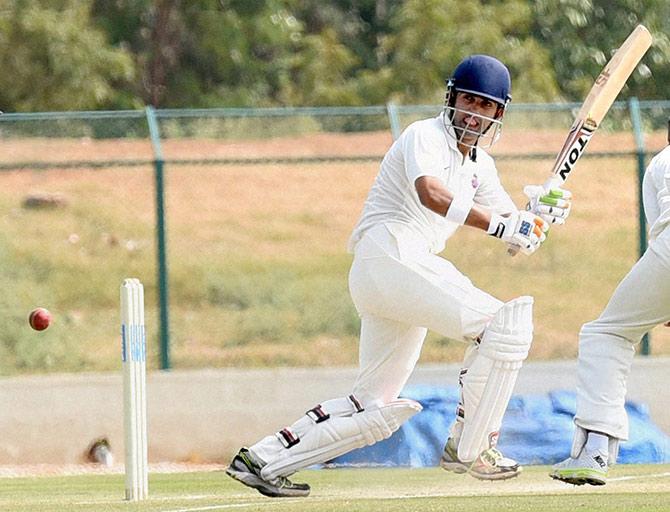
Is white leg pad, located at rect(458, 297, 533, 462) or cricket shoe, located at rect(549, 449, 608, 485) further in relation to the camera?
white leg pad, located at rect(458, 297, 533, 462)

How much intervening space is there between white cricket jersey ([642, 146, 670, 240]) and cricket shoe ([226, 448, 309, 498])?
6.88 ft

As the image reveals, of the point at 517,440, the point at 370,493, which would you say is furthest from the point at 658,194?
the point at 517,440

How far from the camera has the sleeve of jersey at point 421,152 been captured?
7633mm

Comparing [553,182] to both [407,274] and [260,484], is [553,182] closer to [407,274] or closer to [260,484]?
[407,274]

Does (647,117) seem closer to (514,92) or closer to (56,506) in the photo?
(514,92)

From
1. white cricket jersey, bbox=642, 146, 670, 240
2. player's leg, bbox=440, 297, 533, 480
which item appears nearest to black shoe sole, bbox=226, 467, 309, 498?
player's leg, bbox=440, 297, 533, 480

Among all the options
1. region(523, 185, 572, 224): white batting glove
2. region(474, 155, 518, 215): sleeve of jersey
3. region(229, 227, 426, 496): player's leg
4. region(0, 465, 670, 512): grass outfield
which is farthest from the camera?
region(474, 155, 518, 215): sleeve of jersey

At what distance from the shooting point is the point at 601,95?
8133 millimetres

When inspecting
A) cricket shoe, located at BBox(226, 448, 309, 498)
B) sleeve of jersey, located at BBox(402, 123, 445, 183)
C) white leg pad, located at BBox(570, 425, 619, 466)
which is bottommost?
cricket shoe, located at BBox(226, 448, 309, 498)

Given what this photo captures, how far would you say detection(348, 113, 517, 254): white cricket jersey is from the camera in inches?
304

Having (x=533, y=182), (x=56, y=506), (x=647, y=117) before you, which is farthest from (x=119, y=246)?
(x=56, y=506)

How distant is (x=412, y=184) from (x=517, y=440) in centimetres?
488

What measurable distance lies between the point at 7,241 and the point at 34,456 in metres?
5.16

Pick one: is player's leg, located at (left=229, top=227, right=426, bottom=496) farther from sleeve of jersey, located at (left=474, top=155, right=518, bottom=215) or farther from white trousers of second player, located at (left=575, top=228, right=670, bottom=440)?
white trousers of second player, located at (left=575, top=228, right=670, bottom=440)
